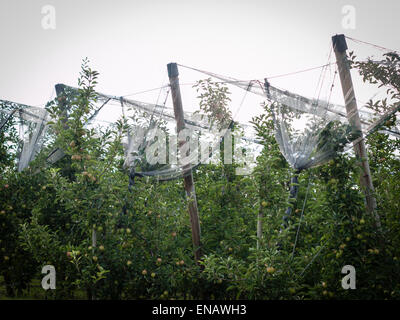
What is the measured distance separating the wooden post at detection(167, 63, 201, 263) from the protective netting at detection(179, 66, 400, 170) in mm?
1437

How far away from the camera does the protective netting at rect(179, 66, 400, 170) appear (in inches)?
145

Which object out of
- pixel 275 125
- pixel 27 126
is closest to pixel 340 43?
pixel 275 125

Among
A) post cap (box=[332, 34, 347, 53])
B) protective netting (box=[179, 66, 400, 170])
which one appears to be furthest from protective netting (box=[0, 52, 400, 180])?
post cap (box=[332, 34, 347, 53])

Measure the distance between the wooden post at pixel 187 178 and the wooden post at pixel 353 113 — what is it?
2.21 meters

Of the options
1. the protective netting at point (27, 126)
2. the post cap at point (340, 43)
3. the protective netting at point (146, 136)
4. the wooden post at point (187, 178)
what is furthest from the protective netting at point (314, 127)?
the protective netting at point (27, 126)

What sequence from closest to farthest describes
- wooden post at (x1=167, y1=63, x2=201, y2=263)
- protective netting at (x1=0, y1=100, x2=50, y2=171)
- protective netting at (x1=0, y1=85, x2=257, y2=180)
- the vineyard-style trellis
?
the vineyard-style trellis → wooden post at (x1=167, y1=63, x2=201, y2=263) → protective netting at (x1=0, y1=85, x2=257, y2=180) → protective netting at (x1=0, y1=100, x2=50, y2=171)

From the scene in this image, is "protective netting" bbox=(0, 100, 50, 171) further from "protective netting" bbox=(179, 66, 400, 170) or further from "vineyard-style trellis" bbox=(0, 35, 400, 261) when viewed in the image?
"protective netting" bbox=(179, 66, 400, 170)

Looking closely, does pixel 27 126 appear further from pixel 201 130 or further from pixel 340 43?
pixel 340 43

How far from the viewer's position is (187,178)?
15.8 ft

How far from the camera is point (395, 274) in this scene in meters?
3.25

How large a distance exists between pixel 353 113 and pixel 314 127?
1.51 ft
